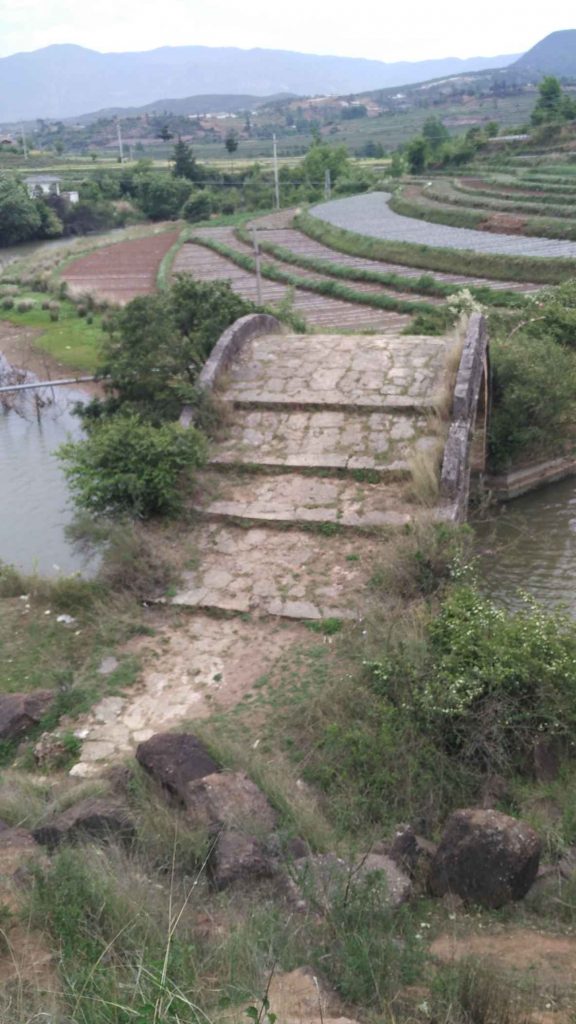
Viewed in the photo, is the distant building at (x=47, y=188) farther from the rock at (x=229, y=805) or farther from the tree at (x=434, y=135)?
the rock at (x=229, y=805)

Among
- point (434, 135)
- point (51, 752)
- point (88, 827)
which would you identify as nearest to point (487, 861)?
point (88, 827)

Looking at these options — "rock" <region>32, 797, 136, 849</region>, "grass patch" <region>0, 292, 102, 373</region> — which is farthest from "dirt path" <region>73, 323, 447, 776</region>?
"grass patch" <region>0, 292, 102, 373</region>

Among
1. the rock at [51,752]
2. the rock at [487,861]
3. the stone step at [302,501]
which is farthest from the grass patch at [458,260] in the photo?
the rock at [487,861]

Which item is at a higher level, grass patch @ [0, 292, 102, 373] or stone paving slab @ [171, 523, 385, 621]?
grass patch @ [0, 292, 102, 373]

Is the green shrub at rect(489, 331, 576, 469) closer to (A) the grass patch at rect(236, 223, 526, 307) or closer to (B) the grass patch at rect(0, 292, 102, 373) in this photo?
(A) the grass patch at rect(236, 223, 526, 307)

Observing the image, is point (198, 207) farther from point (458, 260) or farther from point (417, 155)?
point (458, 260)

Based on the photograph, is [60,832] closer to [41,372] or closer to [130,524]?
[130,524]

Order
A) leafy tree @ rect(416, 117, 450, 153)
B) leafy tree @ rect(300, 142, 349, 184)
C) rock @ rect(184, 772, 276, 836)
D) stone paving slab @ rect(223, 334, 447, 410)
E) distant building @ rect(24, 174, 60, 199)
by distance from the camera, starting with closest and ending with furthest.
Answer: rock @ rect(184, 772, 276, 836) < stone paving slab @ rect(223, 334, 447, 410) < distant building @ rect(24, 174, 60, 199) < leafy tree @ rect(300, 142, 349, 184) < leafy tree @ rect(416, 117, 450, 153)
